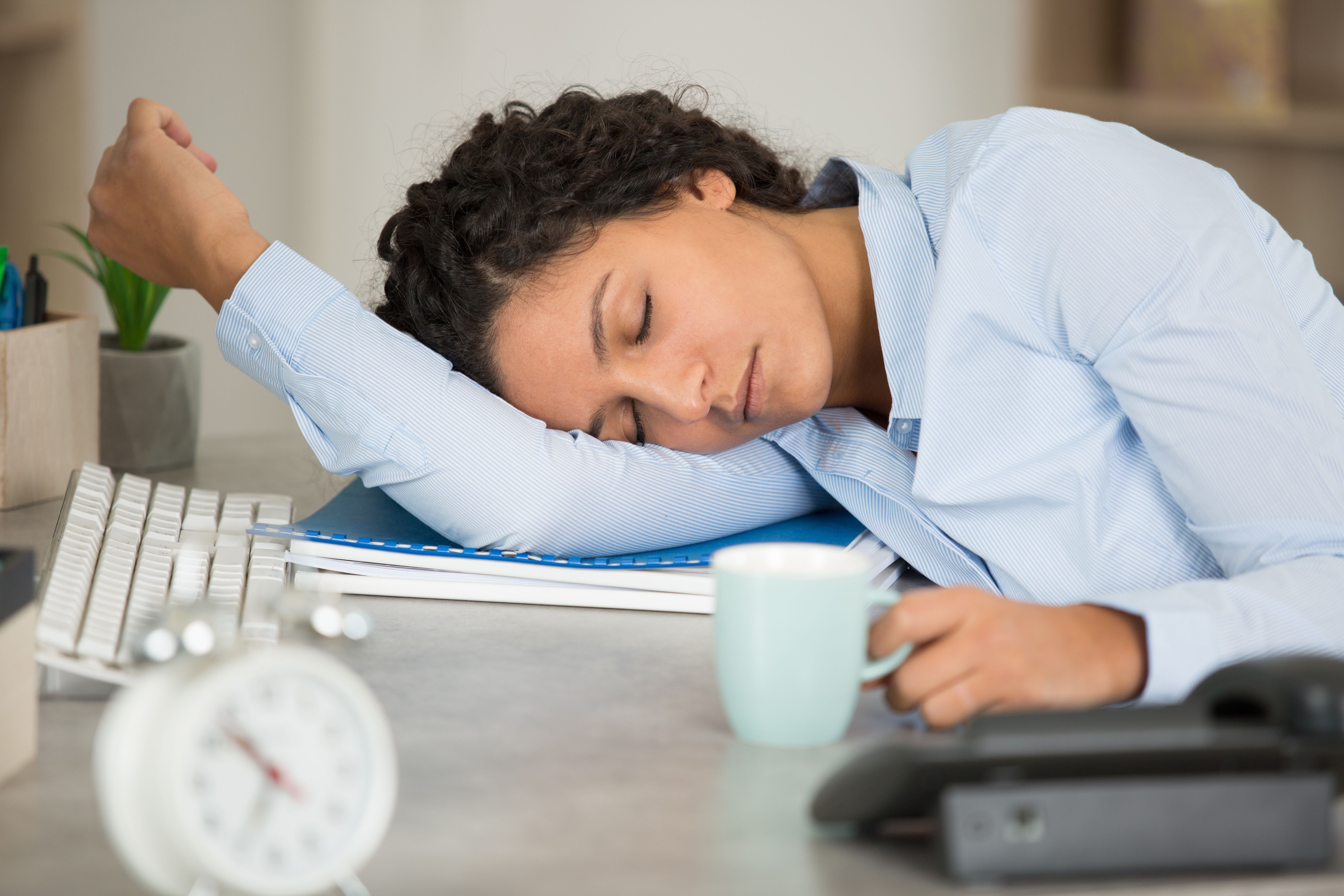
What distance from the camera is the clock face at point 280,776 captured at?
41 centimetres

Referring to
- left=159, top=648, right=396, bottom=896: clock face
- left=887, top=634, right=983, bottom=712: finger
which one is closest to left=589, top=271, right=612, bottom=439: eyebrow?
left=887, top=634, right=983, bottom=712: finger

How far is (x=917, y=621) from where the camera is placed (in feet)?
2.05

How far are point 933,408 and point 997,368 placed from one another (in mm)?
61

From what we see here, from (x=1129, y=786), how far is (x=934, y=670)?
0.54ft

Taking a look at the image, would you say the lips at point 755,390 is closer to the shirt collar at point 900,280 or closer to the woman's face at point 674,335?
the woman's face at point 674,335

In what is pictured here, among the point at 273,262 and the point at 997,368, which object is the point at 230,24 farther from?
the point at 997,368

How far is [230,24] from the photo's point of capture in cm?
246

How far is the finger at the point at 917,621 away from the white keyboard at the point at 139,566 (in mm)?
311

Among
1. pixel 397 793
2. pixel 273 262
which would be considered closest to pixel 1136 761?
pixel 397 793

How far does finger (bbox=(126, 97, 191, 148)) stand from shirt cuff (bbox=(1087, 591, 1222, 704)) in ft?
3.42

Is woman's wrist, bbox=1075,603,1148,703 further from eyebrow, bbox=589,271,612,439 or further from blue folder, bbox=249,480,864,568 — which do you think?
eyebrow, bbox=589,271,612,439

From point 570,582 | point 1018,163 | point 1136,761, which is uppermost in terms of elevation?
point 1018,163

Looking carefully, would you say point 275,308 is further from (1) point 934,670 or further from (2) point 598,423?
(1) point 934,670

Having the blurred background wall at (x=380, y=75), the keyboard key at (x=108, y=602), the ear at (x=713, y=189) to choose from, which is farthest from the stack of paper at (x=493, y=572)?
the blurred background wall at (x=380, y=75)
